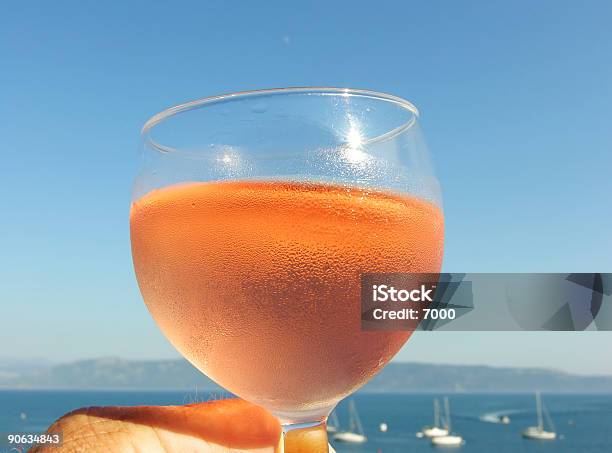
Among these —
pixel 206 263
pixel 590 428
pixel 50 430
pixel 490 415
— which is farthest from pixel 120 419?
pixel 490 415

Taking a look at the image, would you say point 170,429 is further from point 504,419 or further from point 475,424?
point 504,419

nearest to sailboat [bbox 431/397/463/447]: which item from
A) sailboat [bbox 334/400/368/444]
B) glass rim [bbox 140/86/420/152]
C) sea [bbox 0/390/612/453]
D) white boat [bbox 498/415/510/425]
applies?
sea [bbox 0/390/612/453]

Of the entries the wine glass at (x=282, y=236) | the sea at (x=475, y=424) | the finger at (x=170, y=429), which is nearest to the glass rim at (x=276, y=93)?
the wine glass at (x=282, y=236)

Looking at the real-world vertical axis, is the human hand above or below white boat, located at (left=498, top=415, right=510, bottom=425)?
above

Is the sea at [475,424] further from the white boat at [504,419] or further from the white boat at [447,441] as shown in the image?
the white boat at [504,419]

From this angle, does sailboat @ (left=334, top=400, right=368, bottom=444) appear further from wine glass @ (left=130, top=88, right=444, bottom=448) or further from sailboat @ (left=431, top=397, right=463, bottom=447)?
wine glass @ (left=130, top=88, right=444, bottom=448)

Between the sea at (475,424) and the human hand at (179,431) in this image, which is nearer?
the human hand at (179,431)

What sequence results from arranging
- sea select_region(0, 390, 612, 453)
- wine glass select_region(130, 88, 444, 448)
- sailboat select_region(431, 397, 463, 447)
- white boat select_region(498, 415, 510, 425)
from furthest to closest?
1. white boat select_region(498, 415, 510, 425)
2. sailboat select_region(431, 397, 463, 447)
3. sea select_region(0, 390, 612, 453)
4. wine glass select_region(130, 88, 444, 448)
